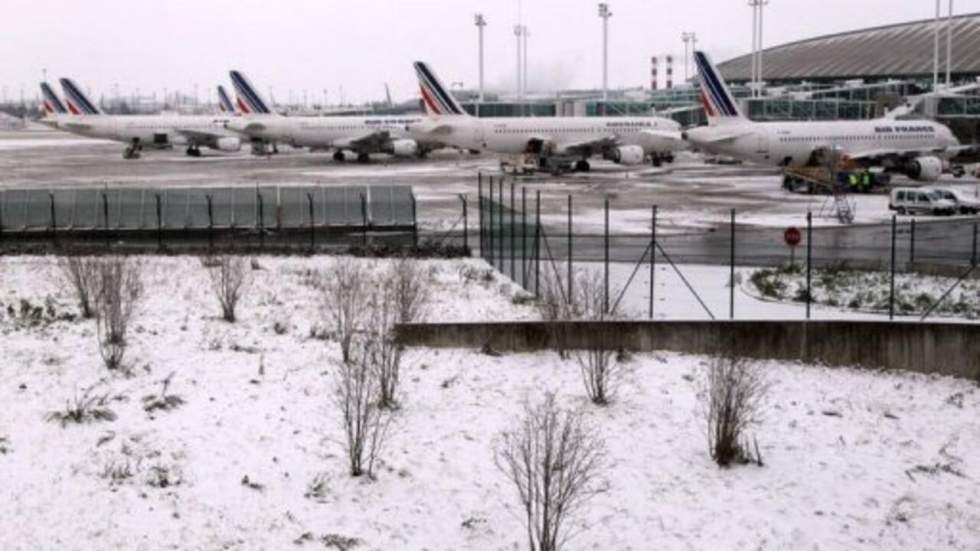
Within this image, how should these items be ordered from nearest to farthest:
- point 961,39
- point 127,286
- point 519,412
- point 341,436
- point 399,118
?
point 341,436 → point 519,412 → point 127,286 → point 399,118 → point 961,39

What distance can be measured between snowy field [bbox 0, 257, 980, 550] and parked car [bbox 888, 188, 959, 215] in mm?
26438

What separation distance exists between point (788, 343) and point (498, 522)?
9831mm

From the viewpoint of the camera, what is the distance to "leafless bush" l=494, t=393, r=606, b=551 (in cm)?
1247

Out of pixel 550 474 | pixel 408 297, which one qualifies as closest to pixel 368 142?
pixel 408 297

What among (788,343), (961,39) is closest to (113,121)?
(788,343)

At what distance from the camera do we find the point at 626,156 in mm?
73688

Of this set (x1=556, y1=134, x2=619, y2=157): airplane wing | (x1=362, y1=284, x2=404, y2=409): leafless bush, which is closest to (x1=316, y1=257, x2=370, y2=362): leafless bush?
(x1=362, y1=284, x2=404, y2=409): leafless bush

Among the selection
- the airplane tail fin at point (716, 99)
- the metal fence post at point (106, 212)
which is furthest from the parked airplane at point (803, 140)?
the metal fence post at point (106, 212)

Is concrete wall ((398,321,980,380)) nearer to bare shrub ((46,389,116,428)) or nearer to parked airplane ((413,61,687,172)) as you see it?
bare shrub ((46,389,116,428))

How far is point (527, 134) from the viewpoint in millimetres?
74688

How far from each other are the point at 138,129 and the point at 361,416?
83.5 m

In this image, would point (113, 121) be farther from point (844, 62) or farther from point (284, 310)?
point (844, 62)

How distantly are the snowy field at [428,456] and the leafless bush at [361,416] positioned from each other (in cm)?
23

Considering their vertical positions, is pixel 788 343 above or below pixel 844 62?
below
